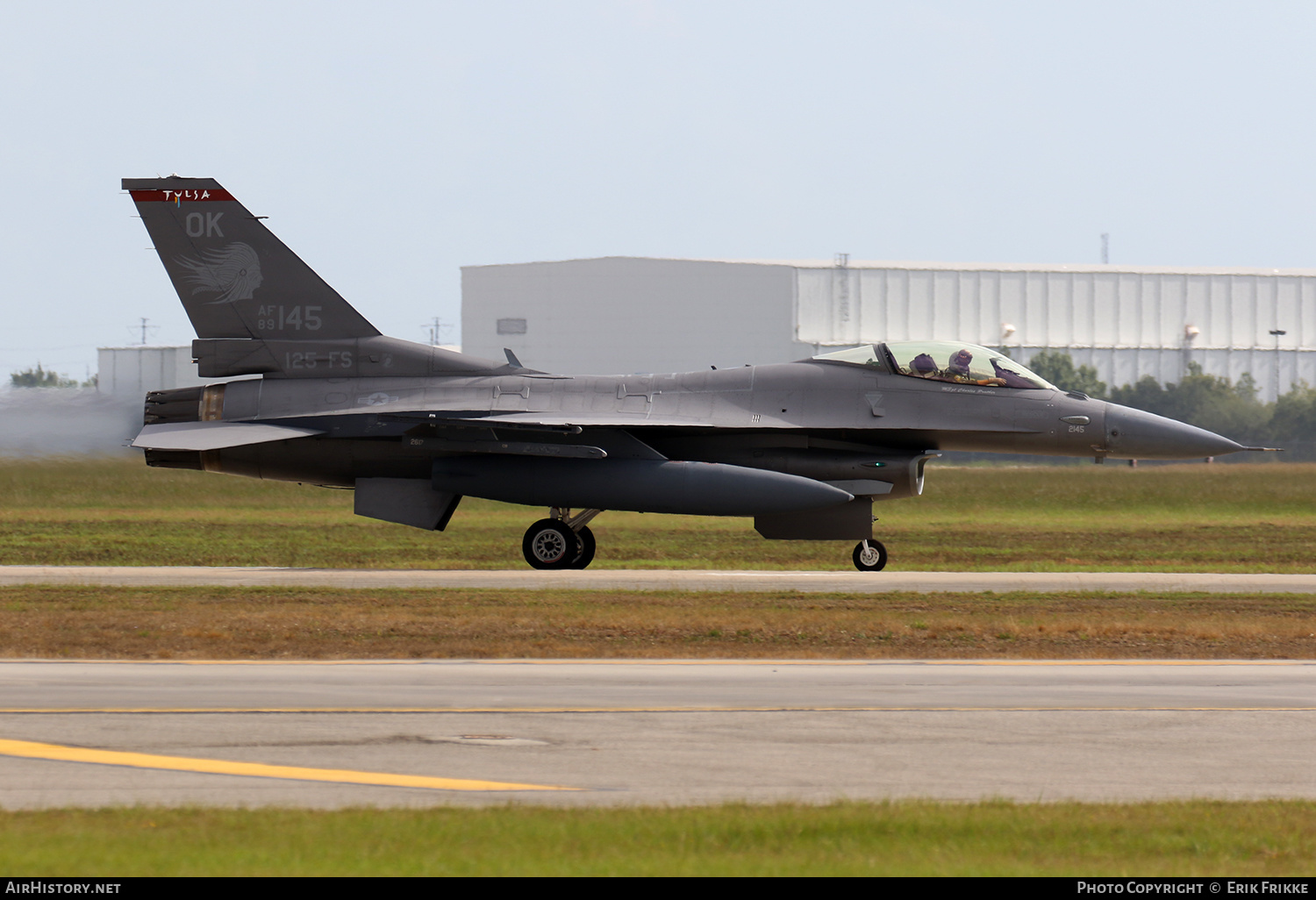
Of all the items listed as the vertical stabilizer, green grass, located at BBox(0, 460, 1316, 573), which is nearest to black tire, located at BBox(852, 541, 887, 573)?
green grass, located at BBox(0, 460, 1316, 573)

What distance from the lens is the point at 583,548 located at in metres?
21.8

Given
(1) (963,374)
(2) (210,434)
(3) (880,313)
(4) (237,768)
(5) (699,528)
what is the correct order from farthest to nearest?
1. (3) (880,313)
2. (5) (699,528)
3. (1) (963,374)
4. (2) (210,434)
5. (4) (237,768)

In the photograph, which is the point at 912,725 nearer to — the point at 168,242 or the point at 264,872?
the point at 264,872

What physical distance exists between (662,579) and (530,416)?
3.40m

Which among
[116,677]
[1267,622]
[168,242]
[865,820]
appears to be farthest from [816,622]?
[168,242]

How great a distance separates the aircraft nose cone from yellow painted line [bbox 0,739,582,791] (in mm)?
16066

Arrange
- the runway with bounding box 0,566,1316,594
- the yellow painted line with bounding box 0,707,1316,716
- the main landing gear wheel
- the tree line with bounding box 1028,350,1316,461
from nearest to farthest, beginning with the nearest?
1. the yellow painted line with bounding box 0,707,1316,716
2. the runway with bounding box 0,566,1316,594
3. the main landing gear wheel
4. the tree line with bounding box 1028,350,1316,461

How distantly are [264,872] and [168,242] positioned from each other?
58.5 ft

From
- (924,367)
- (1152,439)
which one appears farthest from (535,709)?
(1152,439)

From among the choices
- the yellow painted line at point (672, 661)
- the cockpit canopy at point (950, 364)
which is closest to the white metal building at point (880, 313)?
the cockpit canopy at point (950, 364)

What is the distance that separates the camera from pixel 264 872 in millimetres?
5562

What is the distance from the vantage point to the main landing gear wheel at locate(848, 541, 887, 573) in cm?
2133

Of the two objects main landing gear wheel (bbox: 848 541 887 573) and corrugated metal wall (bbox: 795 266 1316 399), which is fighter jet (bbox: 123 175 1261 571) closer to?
main landing gear wheel (bbox: 848 541 887 573)

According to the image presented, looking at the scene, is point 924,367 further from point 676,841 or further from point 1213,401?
point 1213,401
